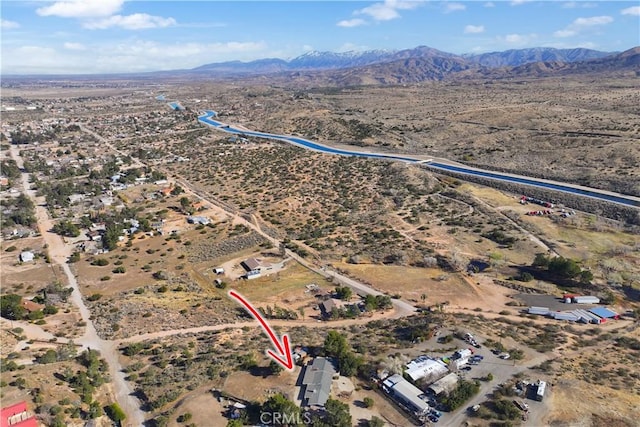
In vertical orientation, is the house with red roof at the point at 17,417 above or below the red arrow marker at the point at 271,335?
below

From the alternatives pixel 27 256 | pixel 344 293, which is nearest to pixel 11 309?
pixel 27 256

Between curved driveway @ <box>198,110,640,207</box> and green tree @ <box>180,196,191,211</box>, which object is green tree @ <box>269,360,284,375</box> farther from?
curved driveway @ <box>198,110,640,207</box>

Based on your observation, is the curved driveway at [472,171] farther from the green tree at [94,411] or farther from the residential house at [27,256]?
the green tree at [94,411]

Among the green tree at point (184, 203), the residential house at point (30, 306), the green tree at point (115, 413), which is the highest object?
the green tree at point (184, 203)

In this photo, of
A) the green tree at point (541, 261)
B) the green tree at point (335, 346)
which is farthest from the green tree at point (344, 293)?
the green tree at point (541, 261)

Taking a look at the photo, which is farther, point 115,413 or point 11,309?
point 11,309

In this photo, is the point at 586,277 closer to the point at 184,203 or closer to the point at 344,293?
the point at 344,293

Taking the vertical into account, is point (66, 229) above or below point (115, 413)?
above

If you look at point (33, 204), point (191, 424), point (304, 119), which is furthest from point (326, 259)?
point (304, 119)

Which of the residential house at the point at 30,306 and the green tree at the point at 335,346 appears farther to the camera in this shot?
the residential house at the point at 30,306

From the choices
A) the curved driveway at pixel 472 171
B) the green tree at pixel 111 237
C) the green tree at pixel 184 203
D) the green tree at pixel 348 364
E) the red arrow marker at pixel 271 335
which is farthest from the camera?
the green tree at pixel 184 203

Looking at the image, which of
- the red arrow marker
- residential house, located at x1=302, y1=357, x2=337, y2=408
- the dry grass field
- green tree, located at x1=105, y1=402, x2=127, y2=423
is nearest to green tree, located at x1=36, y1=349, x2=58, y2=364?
the dry grass field
